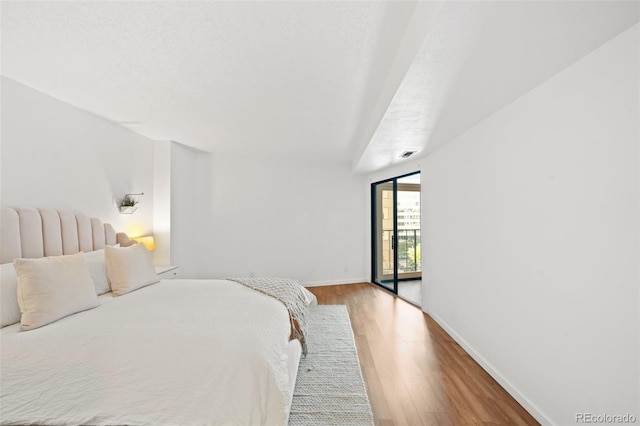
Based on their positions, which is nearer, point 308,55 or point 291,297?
point 308,55

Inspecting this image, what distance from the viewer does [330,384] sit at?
6.97 feet

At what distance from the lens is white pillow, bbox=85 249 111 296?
7.44ft

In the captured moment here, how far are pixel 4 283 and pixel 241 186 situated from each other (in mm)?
3509

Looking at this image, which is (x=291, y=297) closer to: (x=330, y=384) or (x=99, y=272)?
(x=330, y=384)

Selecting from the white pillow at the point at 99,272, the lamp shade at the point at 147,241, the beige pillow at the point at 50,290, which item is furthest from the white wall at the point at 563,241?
the lamp shade at the point at 147,241

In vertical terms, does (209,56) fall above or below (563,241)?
above

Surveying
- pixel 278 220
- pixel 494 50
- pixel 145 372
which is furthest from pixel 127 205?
pixel 494 50

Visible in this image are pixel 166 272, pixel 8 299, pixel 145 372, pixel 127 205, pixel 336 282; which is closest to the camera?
pixel 145 372

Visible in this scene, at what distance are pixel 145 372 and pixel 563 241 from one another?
8.16 ft

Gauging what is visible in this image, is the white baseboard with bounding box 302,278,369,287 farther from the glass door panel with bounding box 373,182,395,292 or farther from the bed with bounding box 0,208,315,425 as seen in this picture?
the bed with bounding box 0,208,315,425

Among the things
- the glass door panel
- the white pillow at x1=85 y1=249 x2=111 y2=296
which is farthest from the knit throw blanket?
the glass door panel

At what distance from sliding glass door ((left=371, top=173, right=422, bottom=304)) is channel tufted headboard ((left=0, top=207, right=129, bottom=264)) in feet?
14.6

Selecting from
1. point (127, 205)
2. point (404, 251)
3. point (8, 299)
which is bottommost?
point (404, 251)

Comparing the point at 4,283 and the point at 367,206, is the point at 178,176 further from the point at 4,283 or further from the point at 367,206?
the point at 367,206
